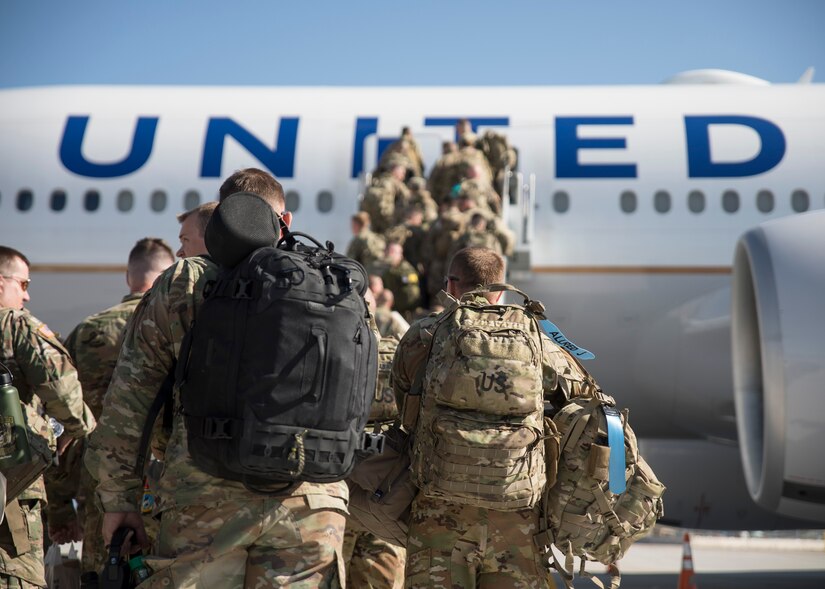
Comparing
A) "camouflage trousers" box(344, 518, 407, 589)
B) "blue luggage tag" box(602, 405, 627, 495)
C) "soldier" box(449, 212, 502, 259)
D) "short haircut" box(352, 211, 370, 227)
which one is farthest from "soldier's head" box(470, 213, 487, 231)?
"blue luggage tag" box(602, 405, 627, 495)

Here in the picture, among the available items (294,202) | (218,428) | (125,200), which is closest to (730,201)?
(294,202)

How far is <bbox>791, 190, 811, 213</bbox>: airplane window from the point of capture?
8.66 meters

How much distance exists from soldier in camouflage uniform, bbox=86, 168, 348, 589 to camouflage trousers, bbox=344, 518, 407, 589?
1.41m

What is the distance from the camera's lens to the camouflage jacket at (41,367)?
146 inches

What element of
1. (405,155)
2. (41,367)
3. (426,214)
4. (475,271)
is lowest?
(41,367)

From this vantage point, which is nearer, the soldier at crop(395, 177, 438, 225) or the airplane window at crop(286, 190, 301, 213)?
the soldier at crop(395, 177, 438, 225)

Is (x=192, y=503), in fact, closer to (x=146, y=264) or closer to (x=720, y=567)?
(x=146, y=264)

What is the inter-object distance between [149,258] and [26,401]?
1.06 metres

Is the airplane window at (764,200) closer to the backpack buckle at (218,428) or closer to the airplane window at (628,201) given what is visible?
the airplane window at (628,201)

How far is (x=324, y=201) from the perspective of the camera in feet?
29.2

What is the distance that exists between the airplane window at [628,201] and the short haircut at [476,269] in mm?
5278

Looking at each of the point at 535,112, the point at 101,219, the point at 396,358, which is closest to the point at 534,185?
the point at 535,112

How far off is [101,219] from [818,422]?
20.1 ft

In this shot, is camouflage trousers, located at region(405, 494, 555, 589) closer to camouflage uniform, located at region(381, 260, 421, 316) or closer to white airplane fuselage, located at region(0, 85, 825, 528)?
camouflage uniform, located at region(381, 260, 421, 316)
